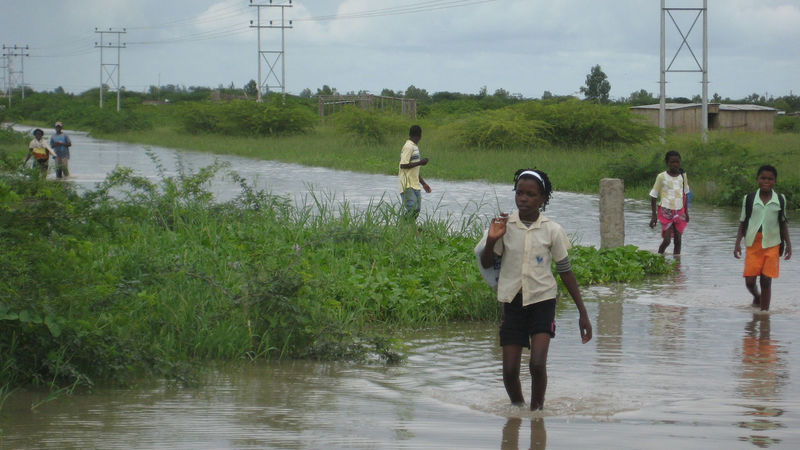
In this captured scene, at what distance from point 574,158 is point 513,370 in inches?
1001

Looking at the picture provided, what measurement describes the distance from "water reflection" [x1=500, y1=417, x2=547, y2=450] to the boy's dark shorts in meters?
0.45

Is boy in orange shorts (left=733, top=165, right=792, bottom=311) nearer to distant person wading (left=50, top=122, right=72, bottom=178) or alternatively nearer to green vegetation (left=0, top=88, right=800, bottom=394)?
green vegetation (left=0, top=88, right=800, bottom=394)

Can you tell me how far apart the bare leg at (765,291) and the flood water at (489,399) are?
0.12 metres

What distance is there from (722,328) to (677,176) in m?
4.35

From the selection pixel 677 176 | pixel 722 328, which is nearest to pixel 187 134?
pixel 677 176

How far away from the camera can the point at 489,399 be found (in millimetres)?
6191

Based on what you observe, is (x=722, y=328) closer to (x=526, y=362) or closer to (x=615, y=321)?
(x=615, y=321)

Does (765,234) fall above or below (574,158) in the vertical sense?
below

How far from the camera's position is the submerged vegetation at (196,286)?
582 centimetres

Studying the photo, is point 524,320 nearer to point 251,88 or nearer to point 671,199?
point 671,199

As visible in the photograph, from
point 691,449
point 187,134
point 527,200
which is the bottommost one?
point 691,449

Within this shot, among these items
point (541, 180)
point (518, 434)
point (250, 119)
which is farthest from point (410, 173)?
Answer: point (250, 119)

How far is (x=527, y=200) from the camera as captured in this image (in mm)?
5570

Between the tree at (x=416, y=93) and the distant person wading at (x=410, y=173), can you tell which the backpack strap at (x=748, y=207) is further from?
the tree at (x=416, y=93)
